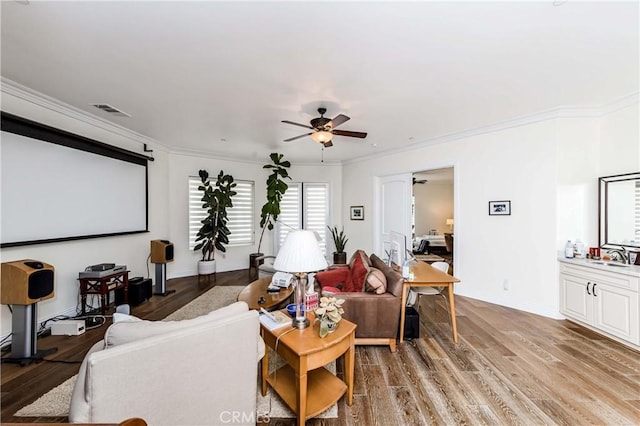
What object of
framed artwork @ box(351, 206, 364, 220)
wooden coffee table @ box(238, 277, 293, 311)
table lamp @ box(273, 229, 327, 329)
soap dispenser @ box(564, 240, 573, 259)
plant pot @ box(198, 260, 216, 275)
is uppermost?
framed artwork @ box(351, 206, 364, 220)

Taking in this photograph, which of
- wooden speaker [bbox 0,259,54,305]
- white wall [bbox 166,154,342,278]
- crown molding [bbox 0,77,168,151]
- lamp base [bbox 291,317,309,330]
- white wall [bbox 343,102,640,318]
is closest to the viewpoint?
lamp base [bbox 291,317,309,330]

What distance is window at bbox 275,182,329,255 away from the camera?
22.7 ft

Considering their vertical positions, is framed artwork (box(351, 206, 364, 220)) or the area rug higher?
framed artwork (box(351, 206, 364, 220))

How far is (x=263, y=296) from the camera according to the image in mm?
3115

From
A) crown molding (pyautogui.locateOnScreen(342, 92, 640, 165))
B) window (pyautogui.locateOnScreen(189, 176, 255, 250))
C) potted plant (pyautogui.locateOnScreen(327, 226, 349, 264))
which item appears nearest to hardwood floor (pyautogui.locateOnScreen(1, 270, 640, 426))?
crown molding (pyautogui.locateOnScreen(342, 92, 640, 165))

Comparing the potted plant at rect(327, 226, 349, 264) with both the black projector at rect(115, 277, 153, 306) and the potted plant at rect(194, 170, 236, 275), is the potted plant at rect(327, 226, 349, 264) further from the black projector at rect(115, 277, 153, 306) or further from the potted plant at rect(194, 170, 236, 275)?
the black projector at rect(115, 277, 153, 306)

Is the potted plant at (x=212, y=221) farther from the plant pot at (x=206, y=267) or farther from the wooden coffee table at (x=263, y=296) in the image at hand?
the wooden coffee table at (x=263, y=296)

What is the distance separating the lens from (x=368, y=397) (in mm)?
2066

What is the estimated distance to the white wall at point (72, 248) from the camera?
2.93 meters

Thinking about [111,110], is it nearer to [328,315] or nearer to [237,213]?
[237,213]

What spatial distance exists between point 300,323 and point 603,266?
136 inches

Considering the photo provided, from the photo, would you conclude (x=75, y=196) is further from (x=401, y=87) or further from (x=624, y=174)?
(x=624, y=174)

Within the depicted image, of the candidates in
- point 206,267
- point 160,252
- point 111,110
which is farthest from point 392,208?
point 111,110

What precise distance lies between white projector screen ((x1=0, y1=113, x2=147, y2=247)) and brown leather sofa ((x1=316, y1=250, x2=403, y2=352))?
11.5ft
